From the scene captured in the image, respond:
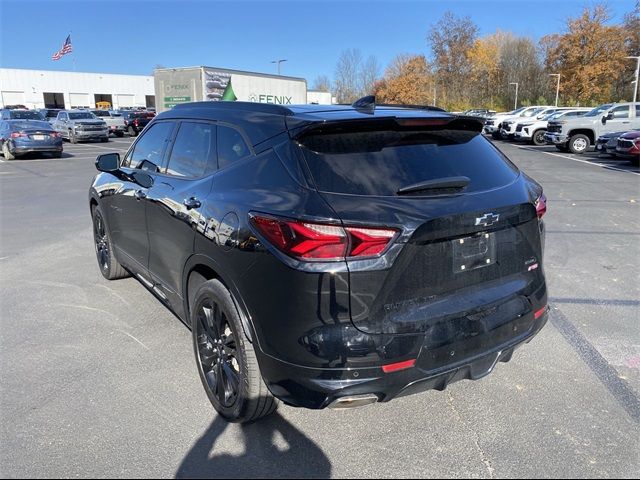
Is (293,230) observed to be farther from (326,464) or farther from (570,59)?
(570,59)

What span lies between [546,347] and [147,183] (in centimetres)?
330

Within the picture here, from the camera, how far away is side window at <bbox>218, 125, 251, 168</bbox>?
9.73 feet

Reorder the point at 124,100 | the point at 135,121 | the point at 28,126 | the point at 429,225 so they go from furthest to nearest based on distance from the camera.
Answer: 1. the point at 124,100
2. the point at 135,121
3. the point at 28,126
4. the point at 429,225

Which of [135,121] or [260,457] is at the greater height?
[135,121]

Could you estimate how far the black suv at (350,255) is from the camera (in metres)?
2.33

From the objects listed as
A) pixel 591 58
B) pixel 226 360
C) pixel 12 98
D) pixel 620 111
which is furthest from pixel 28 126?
pixel 12 98

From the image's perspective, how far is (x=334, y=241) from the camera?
2.30 metres

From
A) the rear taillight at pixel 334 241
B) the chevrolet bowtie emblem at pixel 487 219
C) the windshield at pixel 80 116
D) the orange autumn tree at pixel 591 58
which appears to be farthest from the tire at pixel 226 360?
the orange autumn tree at pixel 591 58

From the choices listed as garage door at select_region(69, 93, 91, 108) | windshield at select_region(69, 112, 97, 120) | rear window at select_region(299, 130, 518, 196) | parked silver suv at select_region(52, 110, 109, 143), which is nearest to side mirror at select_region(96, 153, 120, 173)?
rear window at select_region(299, 130, 518, 196)

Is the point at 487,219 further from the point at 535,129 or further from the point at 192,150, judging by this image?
the point at 535,129

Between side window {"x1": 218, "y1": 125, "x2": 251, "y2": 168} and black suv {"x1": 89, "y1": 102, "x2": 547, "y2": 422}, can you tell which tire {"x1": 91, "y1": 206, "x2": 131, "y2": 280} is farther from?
side window {"x1": 218, "y1": 125, "x2": 251, "y2": 168}

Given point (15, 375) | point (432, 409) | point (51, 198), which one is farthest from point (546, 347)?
point (51, 198)

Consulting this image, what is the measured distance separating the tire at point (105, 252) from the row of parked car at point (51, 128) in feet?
52.3

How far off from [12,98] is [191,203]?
3400 inches
